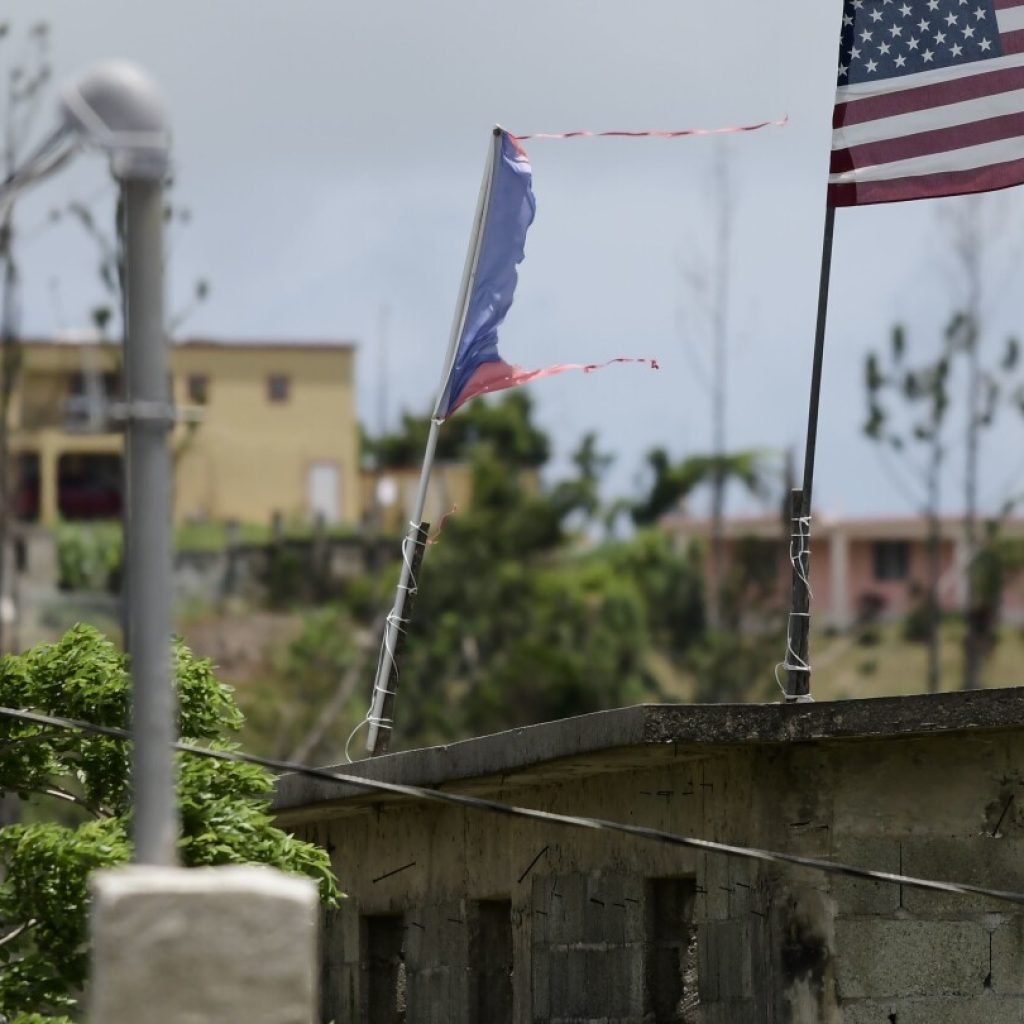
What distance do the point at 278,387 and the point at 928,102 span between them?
8120 cm

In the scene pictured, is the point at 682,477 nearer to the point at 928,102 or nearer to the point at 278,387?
the point at 278,387

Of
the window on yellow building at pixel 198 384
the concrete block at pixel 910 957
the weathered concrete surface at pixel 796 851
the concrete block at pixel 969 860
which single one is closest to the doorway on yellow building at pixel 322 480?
the window on yellow building at pixel 198 384

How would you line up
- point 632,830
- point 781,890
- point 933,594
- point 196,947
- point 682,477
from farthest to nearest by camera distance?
point 682,477 → point 933,594 → point 781,890 → point 632,830 → point 196,947

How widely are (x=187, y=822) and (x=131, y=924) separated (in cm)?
469

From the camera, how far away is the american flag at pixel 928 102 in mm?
12672

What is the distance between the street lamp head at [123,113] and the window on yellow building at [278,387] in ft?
285

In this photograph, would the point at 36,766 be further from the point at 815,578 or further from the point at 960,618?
the point at 815,578

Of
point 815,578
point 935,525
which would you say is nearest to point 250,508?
point 815,578

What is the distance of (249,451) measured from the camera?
9331cm

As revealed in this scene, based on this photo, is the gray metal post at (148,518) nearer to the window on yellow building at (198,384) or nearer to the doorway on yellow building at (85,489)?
the doorway on yellow building at (85,489)

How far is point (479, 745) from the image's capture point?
41.1ft

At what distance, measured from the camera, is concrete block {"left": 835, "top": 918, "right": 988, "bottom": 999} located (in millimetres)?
10844

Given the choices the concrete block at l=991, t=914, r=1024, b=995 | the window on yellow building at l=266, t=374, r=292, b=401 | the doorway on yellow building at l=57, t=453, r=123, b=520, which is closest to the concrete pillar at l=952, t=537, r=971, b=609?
the window on yellow building at l=266, t=374, r=292, b=401

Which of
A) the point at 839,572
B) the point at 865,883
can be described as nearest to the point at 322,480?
the point at 839,572
